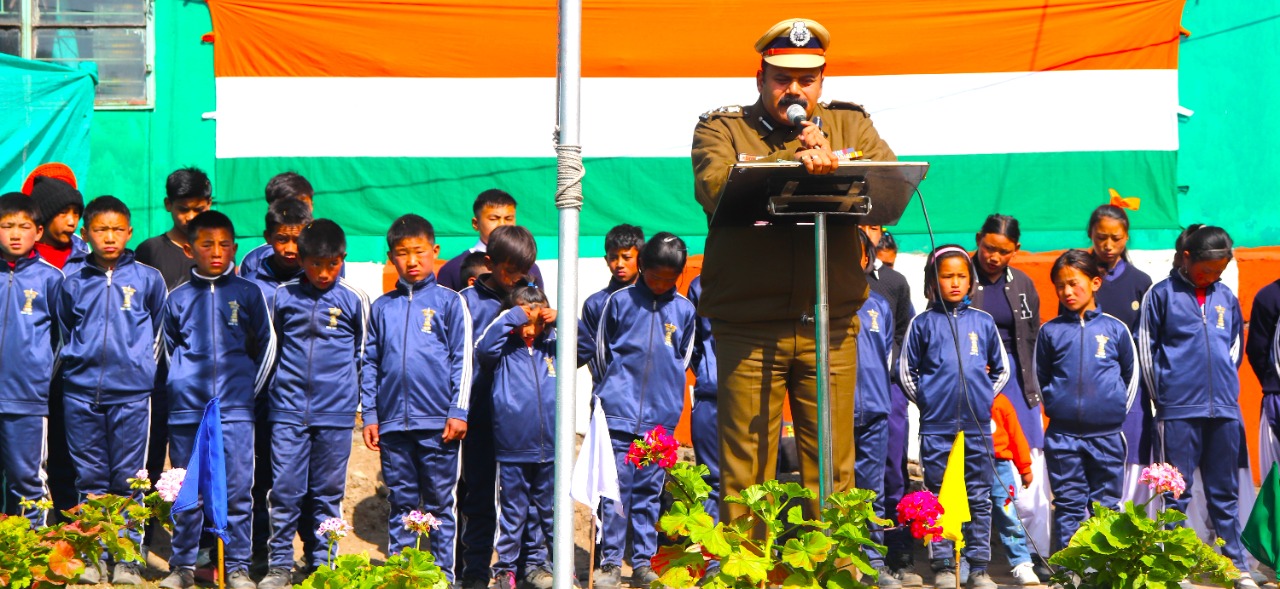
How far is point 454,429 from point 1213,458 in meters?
3.54

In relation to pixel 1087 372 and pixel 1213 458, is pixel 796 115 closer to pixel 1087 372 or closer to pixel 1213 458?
pixel 1087 372

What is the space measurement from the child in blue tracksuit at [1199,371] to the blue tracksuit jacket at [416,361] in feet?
10.6

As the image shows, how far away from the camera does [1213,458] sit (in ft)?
22.1

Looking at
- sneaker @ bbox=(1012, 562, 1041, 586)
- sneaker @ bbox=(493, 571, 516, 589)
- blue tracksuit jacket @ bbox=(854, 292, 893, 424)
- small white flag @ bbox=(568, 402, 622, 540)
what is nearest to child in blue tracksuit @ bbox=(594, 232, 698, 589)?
sneaker @ bbox=(493, 571, 516, 589)

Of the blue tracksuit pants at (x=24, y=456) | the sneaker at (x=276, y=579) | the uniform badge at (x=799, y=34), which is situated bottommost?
the sneaker at (x=276, y=579)

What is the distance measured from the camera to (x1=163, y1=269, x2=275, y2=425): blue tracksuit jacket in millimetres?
6203

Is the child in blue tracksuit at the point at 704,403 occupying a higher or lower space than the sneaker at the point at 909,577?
higher

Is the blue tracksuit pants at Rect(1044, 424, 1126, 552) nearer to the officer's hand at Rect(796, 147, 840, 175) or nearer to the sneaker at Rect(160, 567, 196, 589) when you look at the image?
the officer's hand at Rect(796, 147, 840, 175)

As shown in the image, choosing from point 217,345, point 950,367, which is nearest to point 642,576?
point 950,367

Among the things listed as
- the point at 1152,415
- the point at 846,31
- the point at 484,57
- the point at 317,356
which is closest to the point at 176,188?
the point at 317,356

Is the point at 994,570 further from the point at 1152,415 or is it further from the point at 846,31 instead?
the point at 846,31

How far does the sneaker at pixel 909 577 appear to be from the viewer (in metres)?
6.66

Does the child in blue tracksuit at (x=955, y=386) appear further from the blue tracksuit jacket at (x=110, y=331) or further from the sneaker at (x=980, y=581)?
the blue tracksuit jacket at (x=110, y=331)

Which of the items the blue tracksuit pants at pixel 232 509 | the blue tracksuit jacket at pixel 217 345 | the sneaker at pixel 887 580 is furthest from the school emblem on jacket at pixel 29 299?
the sneaker at pixel 887 580
